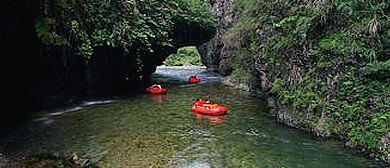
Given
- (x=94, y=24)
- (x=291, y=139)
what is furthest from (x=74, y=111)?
A: (x=291, y=139)

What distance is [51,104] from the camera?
52.8 ft

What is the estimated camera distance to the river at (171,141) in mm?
8750

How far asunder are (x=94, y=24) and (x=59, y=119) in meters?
6.80

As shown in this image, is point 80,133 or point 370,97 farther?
point 80,133

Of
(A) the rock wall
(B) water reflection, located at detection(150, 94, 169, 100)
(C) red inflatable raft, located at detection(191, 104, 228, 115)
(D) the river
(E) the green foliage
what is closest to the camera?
(D) the river

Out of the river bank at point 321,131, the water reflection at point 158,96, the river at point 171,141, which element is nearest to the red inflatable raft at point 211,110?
the river at point 171,141

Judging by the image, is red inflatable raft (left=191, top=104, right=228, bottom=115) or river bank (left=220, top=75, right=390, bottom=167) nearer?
river bank (left=220, top=75, right=390, bottom=167)

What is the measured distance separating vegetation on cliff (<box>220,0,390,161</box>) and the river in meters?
0.84

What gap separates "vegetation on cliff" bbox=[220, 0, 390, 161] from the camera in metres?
8.42

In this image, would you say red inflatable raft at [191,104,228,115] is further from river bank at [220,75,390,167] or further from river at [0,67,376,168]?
river bank at [220,75,390,167]

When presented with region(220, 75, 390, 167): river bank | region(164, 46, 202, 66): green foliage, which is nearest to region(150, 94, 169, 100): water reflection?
region(220, 75, 390, 167): river bank

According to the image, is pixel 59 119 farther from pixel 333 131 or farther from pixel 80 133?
pixel 333 131

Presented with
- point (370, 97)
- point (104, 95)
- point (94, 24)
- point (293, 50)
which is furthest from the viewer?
point (104, 95)

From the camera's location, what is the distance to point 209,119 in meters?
14.3
